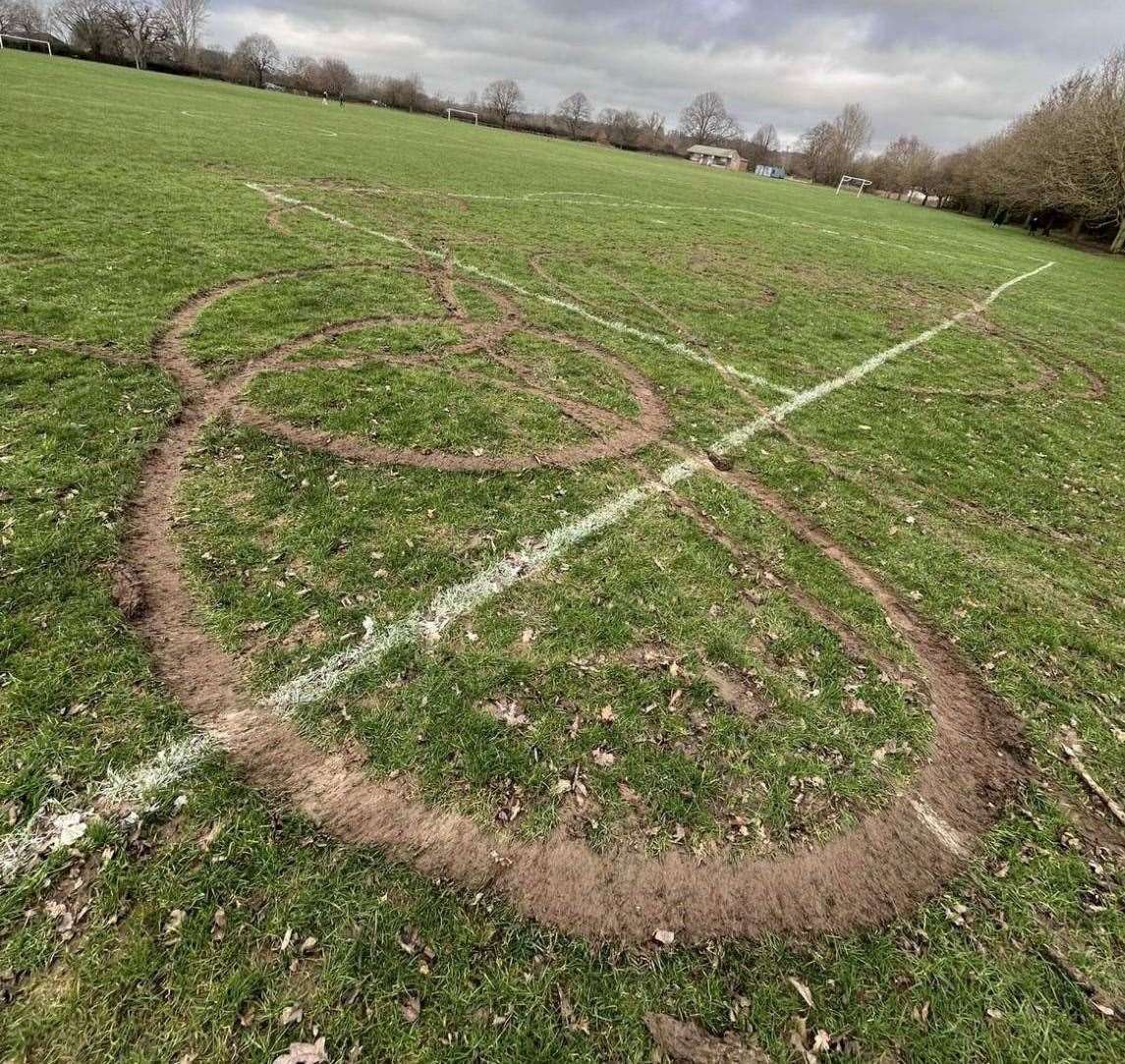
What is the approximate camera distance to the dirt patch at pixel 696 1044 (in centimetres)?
241

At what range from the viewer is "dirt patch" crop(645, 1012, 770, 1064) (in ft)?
7.90

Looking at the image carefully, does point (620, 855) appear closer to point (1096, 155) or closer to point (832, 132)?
point (1096, 155)

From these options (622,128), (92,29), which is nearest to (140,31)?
(92,29)

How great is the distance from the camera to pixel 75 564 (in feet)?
13.2

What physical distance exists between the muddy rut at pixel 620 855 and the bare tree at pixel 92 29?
116321 mm

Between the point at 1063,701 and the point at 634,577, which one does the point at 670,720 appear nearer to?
the point at 634,577

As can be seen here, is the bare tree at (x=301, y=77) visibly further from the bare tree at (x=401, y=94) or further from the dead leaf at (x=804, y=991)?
the dead leaf at (x=804, y=991)

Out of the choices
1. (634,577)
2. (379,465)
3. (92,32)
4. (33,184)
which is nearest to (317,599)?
(379,465)

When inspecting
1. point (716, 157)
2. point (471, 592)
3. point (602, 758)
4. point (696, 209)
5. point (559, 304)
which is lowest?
point (602, 758)

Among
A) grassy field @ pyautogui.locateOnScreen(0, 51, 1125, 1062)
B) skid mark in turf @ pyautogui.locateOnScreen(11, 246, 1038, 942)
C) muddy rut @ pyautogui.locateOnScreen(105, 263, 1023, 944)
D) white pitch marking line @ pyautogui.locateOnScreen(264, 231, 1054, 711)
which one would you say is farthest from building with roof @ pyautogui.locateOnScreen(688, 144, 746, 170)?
skid mark in turf @ pyautogui.locateOnScreen(11, 246, 1038, 942)

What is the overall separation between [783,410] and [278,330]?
693cm

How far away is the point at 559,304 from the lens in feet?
35.9

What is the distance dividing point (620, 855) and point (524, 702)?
1.01m

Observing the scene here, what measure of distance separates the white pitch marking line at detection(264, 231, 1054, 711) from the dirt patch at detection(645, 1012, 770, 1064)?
7.73ft
